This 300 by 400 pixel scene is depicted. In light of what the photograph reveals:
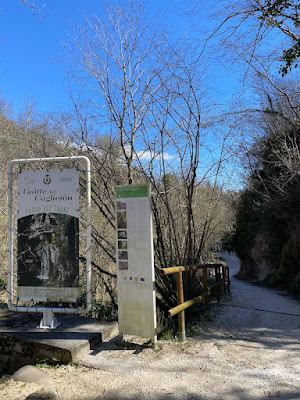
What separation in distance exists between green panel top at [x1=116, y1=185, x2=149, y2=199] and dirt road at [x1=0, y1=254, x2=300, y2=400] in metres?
1.92

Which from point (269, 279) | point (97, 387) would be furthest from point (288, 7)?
point (269, 279)

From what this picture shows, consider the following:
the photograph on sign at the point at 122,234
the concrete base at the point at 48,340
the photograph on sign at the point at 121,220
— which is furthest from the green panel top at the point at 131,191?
the concrete base at the point at 48,340

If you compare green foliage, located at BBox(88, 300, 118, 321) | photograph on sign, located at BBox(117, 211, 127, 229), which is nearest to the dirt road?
green foliage, located at BBox(88, 300, 118, 321)

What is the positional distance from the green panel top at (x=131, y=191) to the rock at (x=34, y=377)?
2.14 meters

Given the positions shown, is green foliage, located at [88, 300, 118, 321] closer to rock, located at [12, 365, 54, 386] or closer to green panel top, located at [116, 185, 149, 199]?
rock, located at [12, 365, 54, 386]

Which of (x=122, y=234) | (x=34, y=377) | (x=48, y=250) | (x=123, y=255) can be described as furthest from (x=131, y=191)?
(x=34, y=377)

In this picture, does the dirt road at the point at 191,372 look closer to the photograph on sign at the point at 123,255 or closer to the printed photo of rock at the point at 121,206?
the photograph on sign at the point at 123,255

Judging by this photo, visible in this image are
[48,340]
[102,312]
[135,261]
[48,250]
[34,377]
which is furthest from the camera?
[102,312]

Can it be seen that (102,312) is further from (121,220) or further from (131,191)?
(131,191)

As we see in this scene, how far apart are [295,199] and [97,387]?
462 inches

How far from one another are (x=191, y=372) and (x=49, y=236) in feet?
7.79

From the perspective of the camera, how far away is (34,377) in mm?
3309

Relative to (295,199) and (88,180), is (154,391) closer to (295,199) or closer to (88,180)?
(88,180)

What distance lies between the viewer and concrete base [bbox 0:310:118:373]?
12.2 feet
